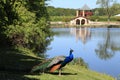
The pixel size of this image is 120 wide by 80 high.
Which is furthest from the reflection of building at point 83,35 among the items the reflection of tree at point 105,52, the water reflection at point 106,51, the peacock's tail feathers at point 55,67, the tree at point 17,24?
the peacock's tail feathers at point 55,67

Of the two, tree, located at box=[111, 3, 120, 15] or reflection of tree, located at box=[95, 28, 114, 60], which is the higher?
reflection of tree, located at box=[95, 28, 114, 60]

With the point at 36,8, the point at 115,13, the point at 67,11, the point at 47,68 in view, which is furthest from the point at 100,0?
the point at 47,68

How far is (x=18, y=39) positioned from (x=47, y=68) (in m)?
15.8

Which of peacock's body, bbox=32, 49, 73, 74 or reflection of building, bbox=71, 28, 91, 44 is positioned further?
reflection of building, bbox=71, 28, 91, 44

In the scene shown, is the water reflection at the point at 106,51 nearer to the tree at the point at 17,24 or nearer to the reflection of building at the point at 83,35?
the reflection of building at the point at 83,35

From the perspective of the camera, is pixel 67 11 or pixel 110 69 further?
pixel 67 11

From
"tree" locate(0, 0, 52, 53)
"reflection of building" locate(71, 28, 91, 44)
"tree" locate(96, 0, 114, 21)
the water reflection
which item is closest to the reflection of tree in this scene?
the water reflection

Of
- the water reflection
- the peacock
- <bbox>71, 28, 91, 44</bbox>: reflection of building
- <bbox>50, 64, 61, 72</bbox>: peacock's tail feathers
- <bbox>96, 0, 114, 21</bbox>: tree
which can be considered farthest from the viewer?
<bbox>96, 0, 114, 21</bbox>: tree

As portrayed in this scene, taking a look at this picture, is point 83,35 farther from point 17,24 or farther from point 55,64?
point 55,64

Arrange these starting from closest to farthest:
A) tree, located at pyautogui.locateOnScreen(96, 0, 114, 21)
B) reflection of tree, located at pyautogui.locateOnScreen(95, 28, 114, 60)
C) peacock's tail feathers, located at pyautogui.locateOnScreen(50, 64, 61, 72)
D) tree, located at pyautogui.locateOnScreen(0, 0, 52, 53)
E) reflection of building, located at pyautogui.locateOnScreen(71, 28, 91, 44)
A: 1. peacock's tail feathers, located at pyautogui.locateOnScreen(50, 64, 61, 72)
2. tree, located at pyautogui.locateOnScreen(0, 0, 52, 53)
3. reflection of tree, located at pyautogui.locateOnScreen(95, 28, 114, 60)
4. reflection of building, located at pyautogui.locateOnScreen(71, 28, 91, 44)
5. tree, located at pyautogui.locateOnScreen(96, 0, 114, 21)

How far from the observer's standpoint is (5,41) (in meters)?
32.0

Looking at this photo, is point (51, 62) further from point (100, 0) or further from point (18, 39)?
point (100, 0)

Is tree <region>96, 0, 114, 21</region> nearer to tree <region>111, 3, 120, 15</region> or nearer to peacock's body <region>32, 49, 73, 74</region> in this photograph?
tree <region>111, 3, 120, 15</region>

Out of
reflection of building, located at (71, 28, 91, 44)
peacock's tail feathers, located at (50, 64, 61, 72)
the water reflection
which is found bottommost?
reflection of building, located at (71, 28, 91, 44)
